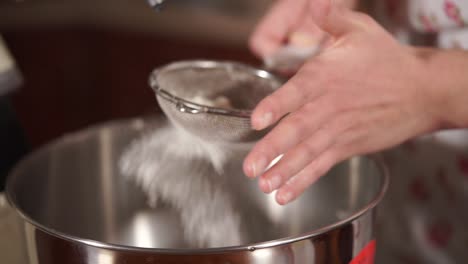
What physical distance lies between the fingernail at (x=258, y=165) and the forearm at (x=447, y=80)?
219mm

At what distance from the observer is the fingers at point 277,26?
0.80 meters

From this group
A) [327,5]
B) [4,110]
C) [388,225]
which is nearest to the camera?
[327,5]

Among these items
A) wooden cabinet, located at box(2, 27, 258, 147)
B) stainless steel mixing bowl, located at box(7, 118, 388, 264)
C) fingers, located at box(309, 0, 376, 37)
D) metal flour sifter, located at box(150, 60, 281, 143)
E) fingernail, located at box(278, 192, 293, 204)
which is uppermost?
fingers, located at box(309, 0, 376, 37)

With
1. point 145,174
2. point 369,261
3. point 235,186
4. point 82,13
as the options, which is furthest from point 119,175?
point 82,13

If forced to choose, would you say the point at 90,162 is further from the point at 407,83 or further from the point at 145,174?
the point at 407,83

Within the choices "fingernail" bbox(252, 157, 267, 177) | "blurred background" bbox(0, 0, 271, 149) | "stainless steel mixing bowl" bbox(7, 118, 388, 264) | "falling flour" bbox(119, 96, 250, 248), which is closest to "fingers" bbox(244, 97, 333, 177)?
"fingernail" bbox(252, 157, 267, 177)

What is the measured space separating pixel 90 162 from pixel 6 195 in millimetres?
192

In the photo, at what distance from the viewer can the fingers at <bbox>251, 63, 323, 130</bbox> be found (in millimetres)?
Result: 499

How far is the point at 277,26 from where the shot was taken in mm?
812

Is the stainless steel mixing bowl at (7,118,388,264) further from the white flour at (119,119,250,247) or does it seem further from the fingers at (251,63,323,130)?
the fingers at (251,63,323,130)

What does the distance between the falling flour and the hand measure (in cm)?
21

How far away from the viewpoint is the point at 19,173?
0.65 meters

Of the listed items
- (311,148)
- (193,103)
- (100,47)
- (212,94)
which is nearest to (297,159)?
(311,148)

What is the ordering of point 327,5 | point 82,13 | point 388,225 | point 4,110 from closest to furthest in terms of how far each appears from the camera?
point 327,5 < point 4,110 < point 388,225 < point 82,13
